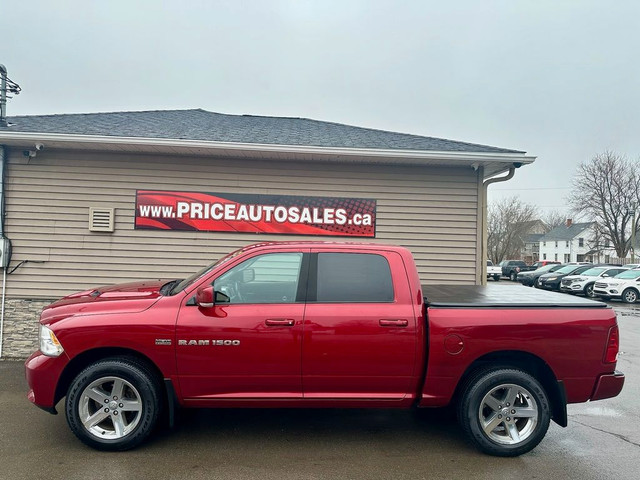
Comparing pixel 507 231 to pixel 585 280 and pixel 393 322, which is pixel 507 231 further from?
pixel 393 322

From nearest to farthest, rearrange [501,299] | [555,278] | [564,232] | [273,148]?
1. [501,299]
2. [273,148]
3. [555,278]
4. [564,232]

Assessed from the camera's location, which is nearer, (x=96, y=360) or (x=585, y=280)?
(x=96, y=360)

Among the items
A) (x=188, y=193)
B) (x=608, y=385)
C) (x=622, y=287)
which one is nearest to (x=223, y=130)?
(x=188, y=193)

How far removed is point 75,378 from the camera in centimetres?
364

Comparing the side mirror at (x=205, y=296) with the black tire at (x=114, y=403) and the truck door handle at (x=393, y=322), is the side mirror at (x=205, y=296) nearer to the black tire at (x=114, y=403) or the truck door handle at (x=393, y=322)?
the black tire at (x=114, y=403)

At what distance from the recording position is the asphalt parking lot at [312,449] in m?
3.39

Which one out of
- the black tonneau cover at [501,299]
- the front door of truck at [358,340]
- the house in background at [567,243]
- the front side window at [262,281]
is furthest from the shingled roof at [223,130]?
the house in background at [567,243]

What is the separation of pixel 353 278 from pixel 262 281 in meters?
0.84

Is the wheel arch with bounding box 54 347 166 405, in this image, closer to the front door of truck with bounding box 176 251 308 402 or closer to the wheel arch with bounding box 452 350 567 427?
the front door of truck with bounding box 176 251 308 402

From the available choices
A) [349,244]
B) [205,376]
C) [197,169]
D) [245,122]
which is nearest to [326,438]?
[205,376]

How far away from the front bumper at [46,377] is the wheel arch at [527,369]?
3.47m

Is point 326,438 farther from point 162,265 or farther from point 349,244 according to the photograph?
point 162,265

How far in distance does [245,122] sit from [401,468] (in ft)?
24.3

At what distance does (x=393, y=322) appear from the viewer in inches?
145
